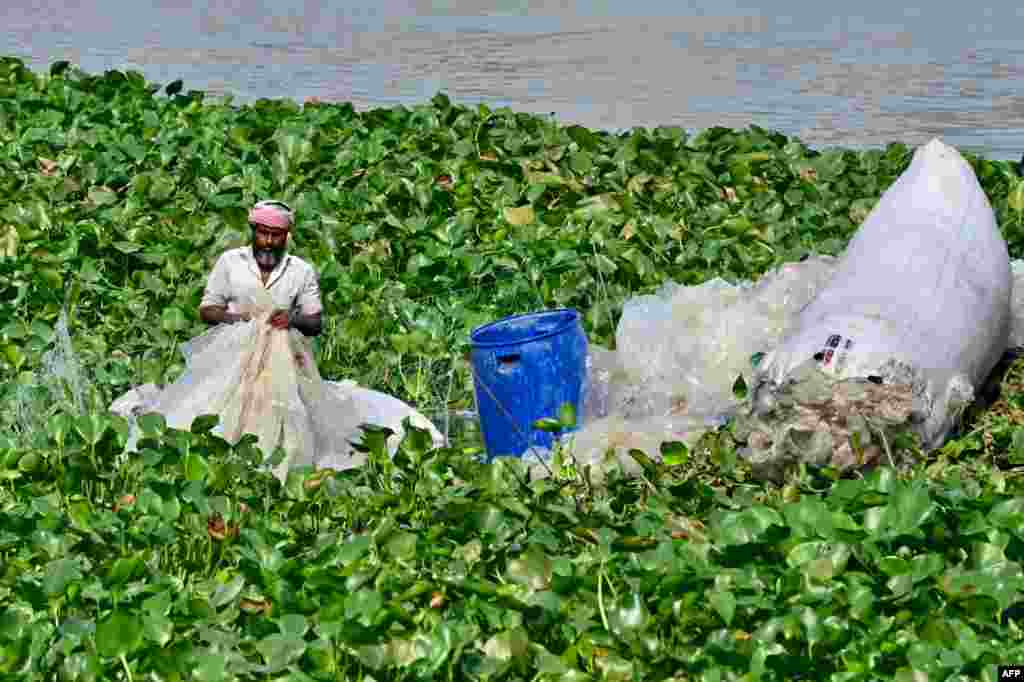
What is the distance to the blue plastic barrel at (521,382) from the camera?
6871 mm

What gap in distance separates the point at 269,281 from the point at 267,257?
8 cm

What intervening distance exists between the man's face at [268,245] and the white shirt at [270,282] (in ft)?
0.07

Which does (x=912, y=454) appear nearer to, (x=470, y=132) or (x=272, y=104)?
(x=470, y=132)

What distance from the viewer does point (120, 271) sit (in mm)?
8750

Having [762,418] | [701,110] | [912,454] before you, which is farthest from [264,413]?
[701,110]

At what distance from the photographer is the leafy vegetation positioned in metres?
4.82

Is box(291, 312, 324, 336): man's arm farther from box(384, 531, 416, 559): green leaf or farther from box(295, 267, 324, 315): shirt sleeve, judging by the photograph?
box(384, 531, 416, 559): green leaf

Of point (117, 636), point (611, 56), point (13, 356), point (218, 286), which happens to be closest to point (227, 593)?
point (117, 636)

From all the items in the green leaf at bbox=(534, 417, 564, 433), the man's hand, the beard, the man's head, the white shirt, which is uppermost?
the man's head

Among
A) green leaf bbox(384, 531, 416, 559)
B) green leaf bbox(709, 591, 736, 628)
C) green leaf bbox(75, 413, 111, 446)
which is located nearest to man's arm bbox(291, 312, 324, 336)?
green leaf bbox(75, 413, 111, 446)

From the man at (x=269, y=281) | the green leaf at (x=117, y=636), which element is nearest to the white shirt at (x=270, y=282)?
the man at (x=269, y=281)

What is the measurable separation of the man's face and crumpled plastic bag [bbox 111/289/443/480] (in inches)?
3.9

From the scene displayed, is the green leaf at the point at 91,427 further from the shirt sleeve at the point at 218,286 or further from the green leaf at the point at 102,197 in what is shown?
the green leaf at the point at 102,197

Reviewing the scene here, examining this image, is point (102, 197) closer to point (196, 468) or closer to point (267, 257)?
point (267, 257)
